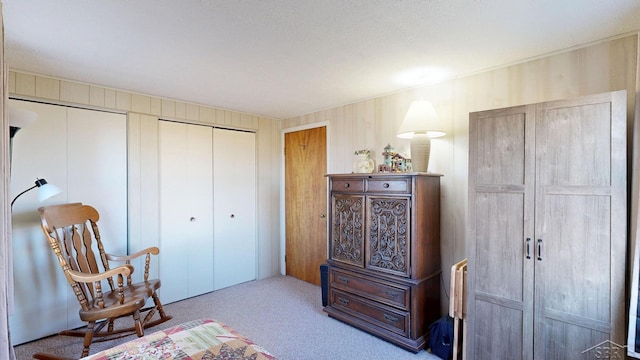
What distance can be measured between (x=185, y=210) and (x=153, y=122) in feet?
3.46

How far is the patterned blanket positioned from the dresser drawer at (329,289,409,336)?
1471 mm

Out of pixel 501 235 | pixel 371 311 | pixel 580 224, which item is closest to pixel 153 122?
pixel 371 311

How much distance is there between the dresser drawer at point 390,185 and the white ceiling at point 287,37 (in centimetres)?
94

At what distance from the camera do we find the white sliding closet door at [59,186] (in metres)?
2.68

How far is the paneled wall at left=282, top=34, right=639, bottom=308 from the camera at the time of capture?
2.10 meters

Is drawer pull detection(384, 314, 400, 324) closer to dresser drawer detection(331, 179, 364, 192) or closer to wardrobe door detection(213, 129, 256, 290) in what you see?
dresser drawer detection(331, 179, 364, 192)

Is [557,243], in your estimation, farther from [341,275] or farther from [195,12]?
[195,12]

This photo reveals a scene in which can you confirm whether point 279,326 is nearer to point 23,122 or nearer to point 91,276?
point 91,276

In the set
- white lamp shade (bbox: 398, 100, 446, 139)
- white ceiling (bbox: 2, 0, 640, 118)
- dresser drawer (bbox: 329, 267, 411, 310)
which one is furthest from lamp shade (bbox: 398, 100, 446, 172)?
dresser drawer (bbox: 329, 267, 411, 310)

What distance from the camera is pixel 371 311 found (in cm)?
286

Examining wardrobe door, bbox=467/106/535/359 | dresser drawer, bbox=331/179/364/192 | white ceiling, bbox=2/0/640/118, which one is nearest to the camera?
white ceiling, bbox=2/0/640/118

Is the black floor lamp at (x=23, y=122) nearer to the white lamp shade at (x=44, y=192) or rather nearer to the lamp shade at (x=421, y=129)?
the white lamp shade at (x=44, y=192)

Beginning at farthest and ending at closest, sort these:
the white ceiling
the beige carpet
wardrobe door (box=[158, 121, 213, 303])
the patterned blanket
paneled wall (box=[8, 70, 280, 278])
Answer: wardrobe door (box=[158, 121, 213, 303]) < paneled wall (box=[8, 70, 280, 278]) < the beige carpet < the white ceiling < the patterned blanket

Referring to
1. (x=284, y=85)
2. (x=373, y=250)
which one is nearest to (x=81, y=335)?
(x=373, y=250)
